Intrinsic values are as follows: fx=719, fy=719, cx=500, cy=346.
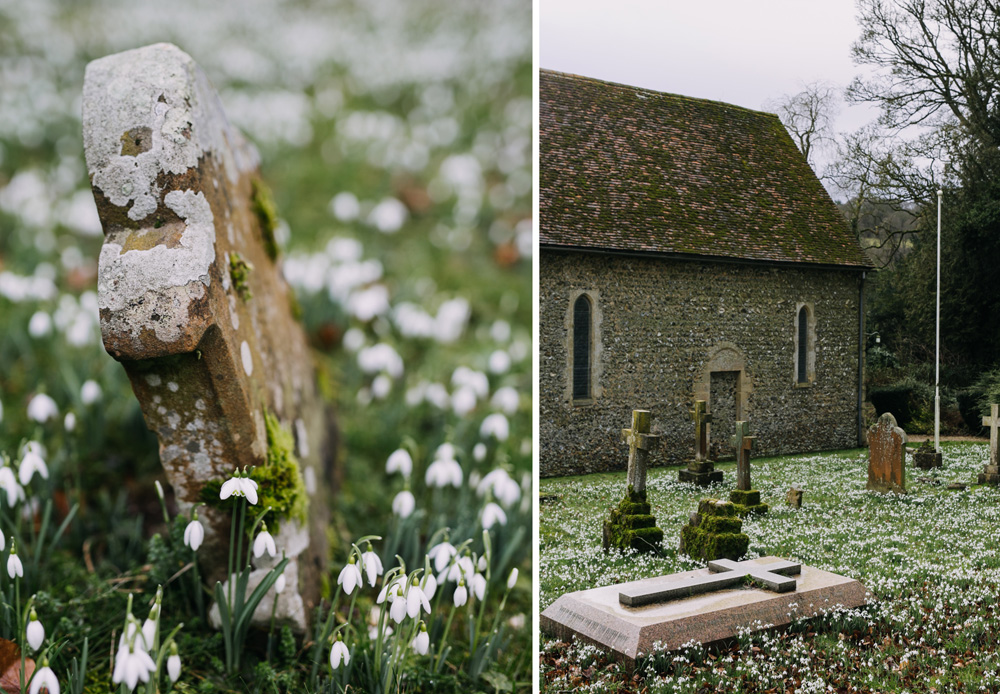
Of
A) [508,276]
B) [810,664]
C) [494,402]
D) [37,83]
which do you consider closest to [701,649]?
[810,664]

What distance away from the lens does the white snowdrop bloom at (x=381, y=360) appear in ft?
13.5

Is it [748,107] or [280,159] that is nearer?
[748,107]

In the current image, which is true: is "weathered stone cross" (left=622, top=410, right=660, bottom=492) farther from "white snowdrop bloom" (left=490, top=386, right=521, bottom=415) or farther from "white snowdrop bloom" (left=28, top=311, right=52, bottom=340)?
"white snowdrop bloom" (left=28, top=311, right=52, bottom=340)

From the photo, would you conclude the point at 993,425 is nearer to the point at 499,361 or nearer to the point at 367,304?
the point at 499,361

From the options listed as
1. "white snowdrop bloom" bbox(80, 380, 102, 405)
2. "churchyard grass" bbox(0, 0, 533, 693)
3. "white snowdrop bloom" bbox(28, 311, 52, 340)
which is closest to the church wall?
"churchyard grass" bbox(0, 0, 533, 693)

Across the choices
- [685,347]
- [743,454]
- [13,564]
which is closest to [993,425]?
[743,454]

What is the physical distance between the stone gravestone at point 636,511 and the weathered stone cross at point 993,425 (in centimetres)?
128

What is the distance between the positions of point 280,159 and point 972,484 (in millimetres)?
5669

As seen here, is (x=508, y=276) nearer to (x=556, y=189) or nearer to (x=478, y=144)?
(x=478, y=144)

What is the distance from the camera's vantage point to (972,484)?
2848 millimetres

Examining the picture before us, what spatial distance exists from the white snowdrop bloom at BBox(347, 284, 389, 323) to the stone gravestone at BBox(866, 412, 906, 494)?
2854mm

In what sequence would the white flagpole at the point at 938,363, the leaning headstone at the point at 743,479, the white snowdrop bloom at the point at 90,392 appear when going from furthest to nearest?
the white snowdrop bloom at the point at 90,392 < the leaning headstone at the point at 743,479 < the white flagpole at the point at 938,363

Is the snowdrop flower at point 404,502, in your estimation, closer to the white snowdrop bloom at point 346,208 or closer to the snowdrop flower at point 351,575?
the snowdrop flower at point 351,575

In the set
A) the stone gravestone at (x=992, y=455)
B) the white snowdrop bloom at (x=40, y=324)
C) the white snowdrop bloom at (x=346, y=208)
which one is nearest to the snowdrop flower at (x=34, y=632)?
the white snowdrop bloom at (x=40, y=324)
